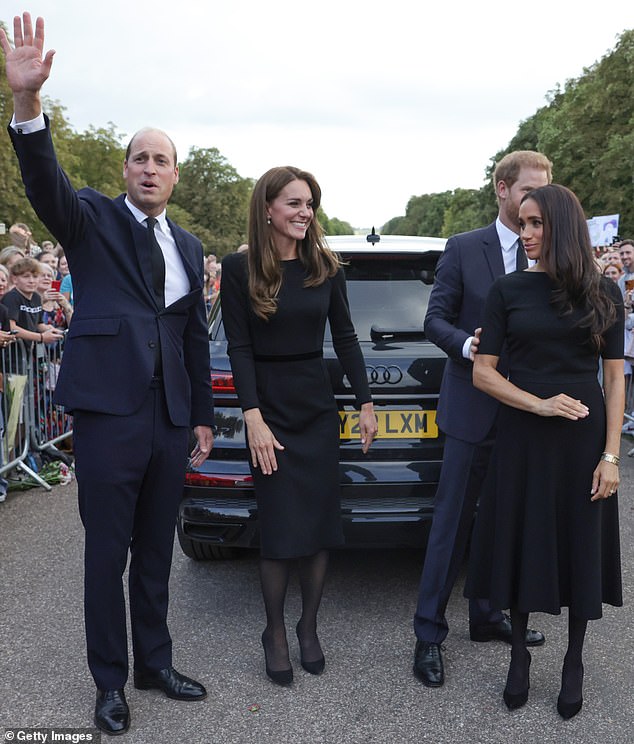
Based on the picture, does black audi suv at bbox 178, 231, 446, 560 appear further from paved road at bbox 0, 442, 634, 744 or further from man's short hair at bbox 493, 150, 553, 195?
man's short hair at bbox 493, 150, 553, 195

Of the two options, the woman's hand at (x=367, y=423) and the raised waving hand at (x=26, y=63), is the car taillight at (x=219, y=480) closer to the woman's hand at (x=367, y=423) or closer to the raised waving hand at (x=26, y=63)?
the woman's hand at (x=367, y=423)

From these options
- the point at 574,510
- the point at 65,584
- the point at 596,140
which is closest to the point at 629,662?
the point at 574,510

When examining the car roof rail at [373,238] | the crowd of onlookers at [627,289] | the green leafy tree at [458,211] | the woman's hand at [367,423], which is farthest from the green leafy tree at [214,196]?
the woman's hand at [367,423]

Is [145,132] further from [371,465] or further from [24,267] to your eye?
[24,267]

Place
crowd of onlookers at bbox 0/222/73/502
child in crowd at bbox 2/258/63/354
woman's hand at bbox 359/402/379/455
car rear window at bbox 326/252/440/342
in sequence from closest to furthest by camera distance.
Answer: woman's hand at bbox 359/402/379/455
car rear window at bbox 326/252/440/342
crowd of onlookers at bbox 0/222/73/502
child in crowd at bbox 2/258/63/354

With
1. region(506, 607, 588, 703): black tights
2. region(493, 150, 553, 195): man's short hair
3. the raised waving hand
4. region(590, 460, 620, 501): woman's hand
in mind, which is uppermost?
the raised waving hand

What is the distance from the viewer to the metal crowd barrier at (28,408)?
278 inches

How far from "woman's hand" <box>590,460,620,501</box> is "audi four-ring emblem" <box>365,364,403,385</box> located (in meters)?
1.20

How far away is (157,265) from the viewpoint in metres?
3.31

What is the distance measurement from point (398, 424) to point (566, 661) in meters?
1.35

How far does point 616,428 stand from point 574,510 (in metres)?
0.35

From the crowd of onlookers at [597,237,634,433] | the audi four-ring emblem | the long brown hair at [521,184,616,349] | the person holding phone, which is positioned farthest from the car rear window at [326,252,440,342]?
the person holding phone

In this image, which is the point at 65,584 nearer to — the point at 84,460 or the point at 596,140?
the point at 84,460

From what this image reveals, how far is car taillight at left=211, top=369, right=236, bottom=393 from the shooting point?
4215 mm
